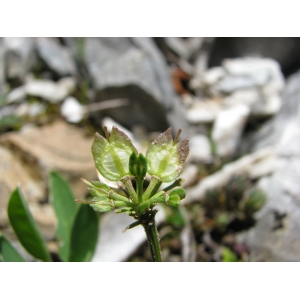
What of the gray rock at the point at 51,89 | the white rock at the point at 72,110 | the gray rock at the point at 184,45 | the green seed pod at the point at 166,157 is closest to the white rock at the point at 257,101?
the gray rock at the point at 184,45

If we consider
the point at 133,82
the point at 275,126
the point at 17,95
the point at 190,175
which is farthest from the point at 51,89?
the point at 275,126

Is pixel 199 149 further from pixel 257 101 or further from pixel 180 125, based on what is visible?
pixel 257 101

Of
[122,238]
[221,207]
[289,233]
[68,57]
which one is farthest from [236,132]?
[68,57]

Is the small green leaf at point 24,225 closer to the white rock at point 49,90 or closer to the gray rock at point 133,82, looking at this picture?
the gray rock at point 133,82

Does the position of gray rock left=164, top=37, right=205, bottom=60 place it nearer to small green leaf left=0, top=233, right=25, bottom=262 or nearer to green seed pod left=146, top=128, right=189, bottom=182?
small green leaf left=0, top=233, right=25, bottom=262

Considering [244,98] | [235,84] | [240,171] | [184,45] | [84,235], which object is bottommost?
[240,171]

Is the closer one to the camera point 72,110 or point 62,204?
point 62,204
